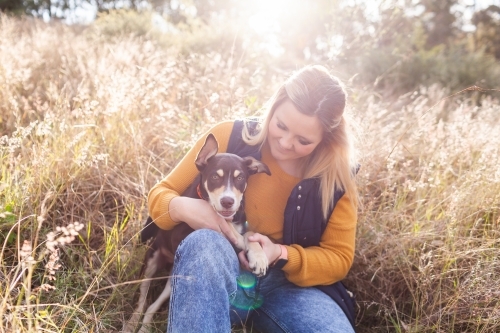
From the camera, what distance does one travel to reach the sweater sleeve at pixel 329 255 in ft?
8.30

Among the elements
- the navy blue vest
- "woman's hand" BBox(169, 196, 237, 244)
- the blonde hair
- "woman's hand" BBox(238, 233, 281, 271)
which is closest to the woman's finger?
"woman's hand" BBox(238, 233, 281, 271)

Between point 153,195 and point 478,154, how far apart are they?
110 inches

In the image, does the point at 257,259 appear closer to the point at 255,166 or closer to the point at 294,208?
the point at 294,208

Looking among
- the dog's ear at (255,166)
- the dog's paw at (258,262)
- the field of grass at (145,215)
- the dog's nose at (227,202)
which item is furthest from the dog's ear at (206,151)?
the dog's paw at (258,262)

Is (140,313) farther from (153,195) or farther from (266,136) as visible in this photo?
(266,136)

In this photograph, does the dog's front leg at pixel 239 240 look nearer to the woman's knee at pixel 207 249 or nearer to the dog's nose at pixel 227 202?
the dog's nose at pixel 227 202

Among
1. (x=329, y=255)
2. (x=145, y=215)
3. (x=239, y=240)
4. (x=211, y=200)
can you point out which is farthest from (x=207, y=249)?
(x=145, y=215)

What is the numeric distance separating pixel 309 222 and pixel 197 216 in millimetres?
700

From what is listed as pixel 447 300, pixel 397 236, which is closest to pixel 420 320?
pixel 447 300

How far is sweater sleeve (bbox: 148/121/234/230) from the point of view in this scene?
2.59m

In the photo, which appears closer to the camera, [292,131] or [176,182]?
[292,131]

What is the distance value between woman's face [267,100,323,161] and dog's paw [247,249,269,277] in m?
0.66

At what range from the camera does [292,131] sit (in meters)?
2.56

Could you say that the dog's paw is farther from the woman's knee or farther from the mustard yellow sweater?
the mustard yellow sweater
